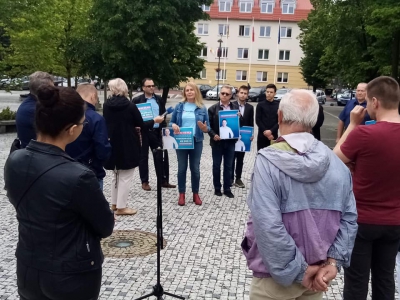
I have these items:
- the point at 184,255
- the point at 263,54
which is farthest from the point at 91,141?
the point at 263,54

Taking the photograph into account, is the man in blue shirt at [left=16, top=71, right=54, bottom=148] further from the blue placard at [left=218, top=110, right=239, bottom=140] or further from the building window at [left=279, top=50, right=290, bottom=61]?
the building window at [left=279, top=50, right=290, bottom=61]

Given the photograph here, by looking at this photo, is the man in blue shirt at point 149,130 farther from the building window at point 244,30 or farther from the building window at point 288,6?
the building window at point 288,6

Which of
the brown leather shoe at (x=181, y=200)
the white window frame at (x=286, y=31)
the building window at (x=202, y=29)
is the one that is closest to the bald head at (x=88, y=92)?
the brown leather shoe at (x=181, y=200)

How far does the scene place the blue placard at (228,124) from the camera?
760cm

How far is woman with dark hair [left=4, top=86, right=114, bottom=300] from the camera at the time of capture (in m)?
2.26

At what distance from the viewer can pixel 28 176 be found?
2289mm

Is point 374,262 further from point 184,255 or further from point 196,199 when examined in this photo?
point 196,199

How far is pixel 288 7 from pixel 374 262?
6329 centimetres

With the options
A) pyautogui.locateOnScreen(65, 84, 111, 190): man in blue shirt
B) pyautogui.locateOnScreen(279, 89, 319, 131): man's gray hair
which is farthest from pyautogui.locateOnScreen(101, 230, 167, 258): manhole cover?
pyautogui.locateOnScreen(279, 89, 319, 131): man's gray hair

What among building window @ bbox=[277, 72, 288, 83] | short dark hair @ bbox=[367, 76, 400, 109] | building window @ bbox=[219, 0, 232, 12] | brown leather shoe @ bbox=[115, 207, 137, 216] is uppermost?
building window @ bbox=[219, 0, 232, 12]

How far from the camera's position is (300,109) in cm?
248

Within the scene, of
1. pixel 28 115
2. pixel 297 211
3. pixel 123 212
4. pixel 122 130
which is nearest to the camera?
pixel 297 211

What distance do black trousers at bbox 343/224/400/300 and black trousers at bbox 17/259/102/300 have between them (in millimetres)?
1968

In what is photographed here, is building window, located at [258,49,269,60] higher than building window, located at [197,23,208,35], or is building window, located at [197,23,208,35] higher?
building window, located at [197,23,208,35]
